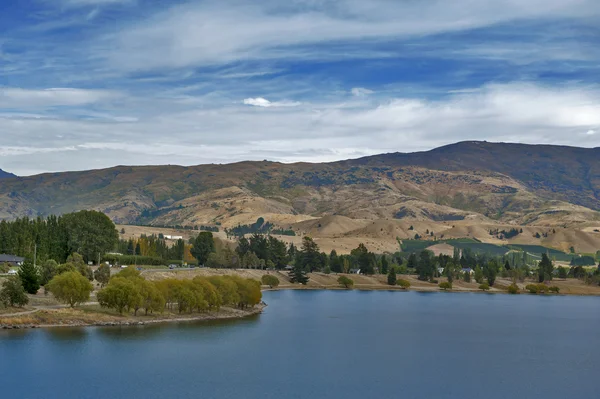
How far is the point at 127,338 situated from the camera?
95.3m

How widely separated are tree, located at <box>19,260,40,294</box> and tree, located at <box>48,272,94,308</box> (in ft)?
19.2

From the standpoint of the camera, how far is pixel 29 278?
115000mm

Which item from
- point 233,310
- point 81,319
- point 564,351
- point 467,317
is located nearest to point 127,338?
point 81,319

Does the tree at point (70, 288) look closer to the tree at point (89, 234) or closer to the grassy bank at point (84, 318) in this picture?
the grassy bank at point (84, 318)

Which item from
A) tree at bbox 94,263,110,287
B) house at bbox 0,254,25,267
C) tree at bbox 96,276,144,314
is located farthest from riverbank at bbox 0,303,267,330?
house at bbox 0,254,25,267

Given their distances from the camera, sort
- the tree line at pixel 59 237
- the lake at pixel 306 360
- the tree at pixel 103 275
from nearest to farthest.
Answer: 1. the lake at pixel 306 360
2. the tree at pixel 103 275
3. the tree line at pixel 59 237

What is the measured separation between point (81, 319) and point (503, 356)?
5848 centimetres

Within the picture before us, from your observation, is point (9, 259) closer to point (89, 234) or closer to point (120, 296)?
point (89, 234)

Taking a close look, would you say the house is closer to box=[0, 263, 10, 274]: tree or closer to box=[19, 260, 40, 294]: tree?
box=[0, 263, 10, 274]: tree

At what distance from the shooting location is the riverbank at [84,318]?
97.9 metres

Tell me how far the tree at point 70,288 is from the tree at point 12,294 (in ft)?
17.5

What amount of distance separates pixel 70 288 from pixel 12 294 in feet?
28.7

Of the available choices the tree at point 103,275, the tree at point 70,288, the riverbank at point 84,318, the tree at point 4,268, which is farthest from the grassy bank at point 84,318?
the tree at point 4,268

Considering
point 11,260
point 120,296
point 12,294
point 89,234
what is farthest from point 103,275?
point 89,234
